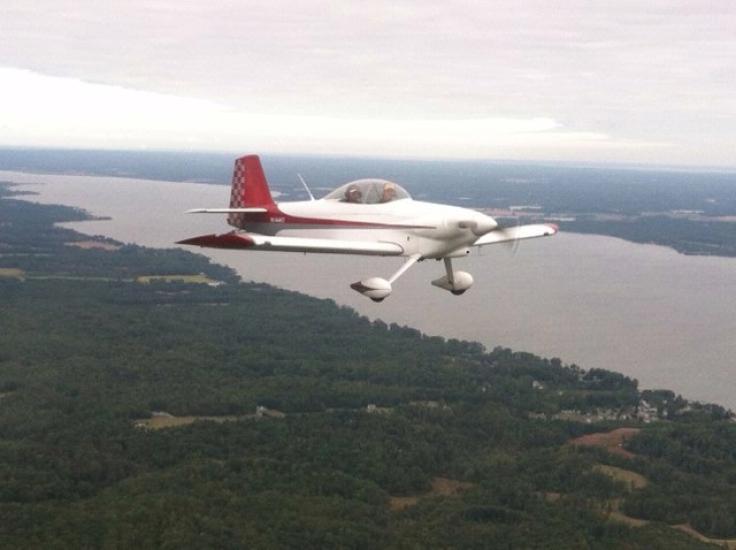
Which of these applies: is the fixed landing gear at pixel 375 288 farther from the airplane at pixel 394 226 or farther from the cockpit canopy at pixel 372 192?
the cockpit canopy at pixel 372 192

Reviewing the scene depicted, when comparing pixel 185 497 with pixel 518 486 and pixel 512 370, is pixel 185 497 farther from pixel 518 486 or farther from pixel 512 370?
pixel 512 370

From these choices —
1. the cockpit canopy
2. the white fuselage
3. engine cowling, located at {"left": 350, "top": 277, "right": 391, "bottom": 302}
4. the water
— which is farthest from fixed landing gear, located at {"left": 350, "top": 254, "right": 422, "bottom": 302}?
the water

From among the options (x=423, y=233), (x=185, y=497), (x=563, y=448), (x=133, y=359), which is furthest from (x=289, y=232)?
(x=133, y=359)

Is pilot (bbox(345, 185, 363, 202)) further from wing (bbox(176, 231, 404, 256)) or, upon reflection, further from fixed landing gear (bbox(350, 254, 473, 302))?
fixed landing gear (bbox(350, 254, 473, 302))

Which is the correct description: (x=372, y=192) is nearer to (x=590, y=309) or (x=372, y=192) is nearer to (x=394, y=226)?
(x=394, y=226)

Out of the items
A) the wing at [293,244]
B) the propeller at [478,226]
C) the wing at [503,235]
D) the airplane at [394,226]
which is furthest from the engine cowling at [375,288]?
the wing at [503,235]

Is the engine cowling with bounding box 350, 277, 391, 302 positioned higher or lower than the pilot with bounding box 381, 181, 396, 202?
lower
